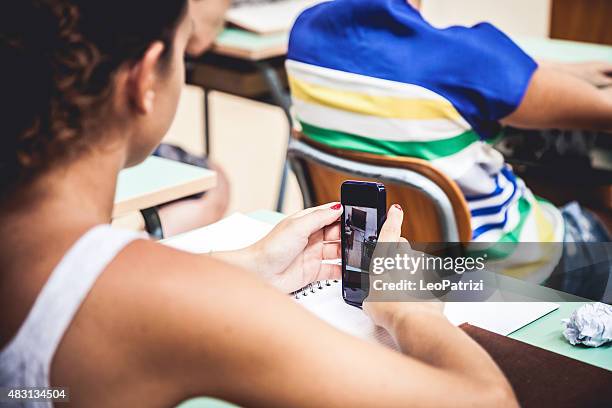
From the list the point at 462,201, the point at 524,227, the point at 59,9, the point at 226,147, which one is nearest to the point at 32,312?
the point at 59,9

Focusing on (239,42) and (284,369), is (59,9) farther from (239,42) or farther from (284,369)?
(239,42)

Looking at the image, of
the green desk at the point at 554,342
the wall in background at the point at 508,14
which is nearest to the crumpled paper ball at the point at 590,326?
the green desk at the point at 554,342

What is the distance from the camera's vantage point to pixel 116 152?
86 cm

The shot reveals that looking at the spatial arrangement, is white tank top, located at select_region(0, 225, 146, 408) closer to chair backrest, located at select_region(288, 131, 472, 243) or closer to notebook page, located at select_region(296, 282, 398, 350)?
notebook page, located at select_region(296, 282, 398, 350)

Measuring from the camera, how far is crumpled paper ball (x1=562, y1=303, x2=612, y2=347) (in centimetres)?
114

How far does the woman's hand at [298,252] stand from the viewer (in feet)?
4.22

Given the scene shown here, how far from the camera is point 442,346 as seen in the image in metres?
0.93

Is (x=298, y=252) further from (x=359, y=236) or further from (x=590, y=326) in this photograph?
(x=590, y=326)

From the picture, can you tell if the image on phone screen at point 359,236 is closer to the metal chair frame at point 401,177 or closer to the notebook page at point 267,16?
the metal chair frame at point 401,177

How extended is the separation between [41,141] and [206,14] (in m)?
2.50

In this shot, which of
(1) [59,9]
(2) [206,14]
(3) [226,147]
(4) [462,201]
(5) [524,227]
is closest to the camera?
(1) [59,9]

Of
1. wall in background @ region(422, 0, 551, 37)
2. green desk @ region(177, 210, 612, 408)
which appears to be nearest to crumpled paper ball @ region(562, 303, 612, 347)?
green desk @ region(177, 210, 612, 408)

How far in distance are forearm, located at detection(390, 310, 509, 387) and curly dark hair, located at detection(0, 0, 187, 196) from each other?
0.43 metres

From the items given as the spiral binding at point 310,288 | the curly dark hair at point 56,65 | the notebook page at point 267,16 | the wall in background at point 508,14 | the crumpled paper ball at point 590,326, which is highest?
the curly dark hair at point 56,65
